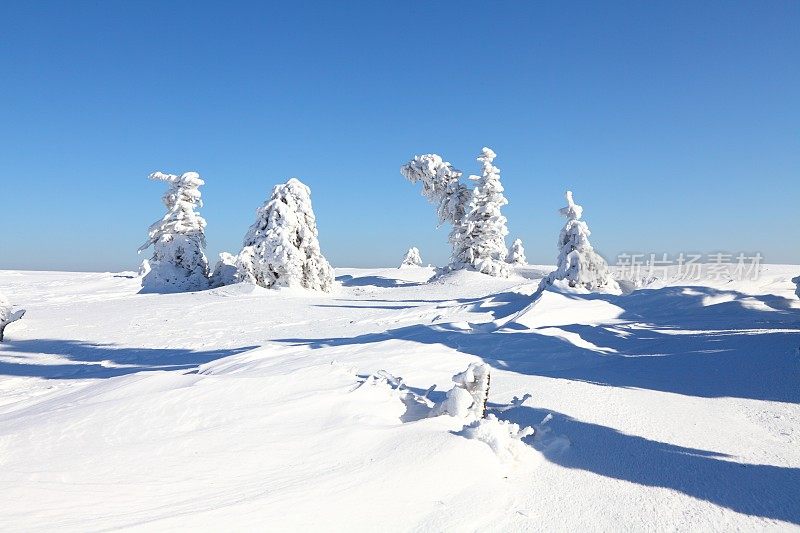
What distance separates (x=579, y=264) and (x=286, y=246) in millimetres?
13509

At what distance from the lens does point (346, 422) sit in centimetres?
377

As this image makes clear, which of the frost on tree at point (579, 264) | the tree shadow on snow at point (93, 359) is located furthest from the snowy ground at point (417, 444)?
the frost on tree at point (579, 264)

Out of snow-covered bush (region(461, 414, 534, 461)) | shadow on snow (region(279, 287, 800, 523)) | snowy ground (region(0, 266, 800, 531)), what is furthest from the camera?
snow-covered bush (region(461, 414, 534, 461))

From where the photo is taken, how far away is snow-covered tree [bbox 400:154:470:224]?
30.1 m

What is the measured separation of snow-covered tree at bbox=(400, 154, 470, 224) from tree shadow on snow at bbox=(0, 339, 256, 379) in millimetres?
22261

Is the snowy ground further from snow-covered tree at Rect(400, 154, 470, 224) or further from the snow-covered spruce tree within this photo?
snow-covered tree at Rect(400, 154, 470, 224)

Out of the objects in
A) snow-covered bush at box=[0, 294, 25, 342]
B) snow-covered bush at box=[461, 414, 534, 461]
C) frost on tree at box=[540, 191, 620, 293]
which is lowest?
snow-covered bush at box=[0, 294, 25, 342]

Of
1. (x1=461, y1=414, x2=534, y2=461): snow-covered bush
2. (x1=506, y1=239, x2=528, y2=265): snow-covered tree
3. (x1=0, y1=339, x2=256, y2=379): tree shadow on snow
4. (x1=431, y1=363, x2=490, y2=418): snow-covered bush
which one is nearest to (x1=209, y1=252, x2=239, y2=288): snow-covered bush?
(x1=0, y1=339, x2=256, y2=379): tree shadow on snow

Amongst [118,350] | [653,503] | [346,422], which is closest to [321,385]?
[346,422]

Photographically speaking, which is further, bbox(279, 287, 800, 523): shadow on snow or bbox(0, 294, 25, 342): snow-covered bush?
bbox(0, 294, 25, 342): snow-covered bush

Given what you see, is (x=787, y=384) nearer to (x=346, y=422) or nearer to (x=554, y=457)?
(x=554, y=457)

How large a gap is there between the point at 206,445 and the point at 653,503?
3.27 meters

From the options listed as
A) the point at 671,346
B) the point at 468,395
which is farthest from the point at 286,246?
the point at 468,395

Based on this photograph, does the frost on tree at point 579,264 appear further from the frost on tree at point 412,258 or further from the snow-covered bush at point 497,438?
the frost on tree at point 412,258
